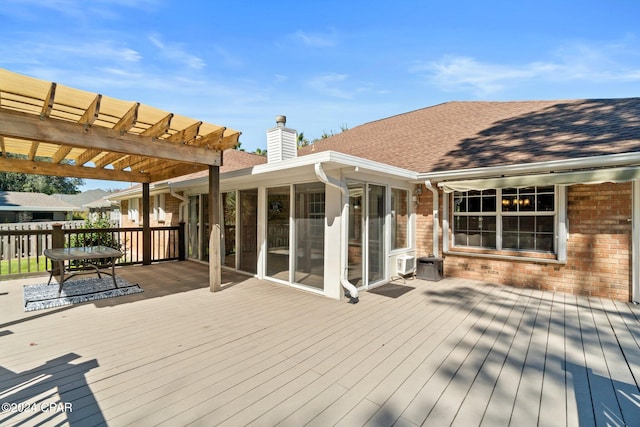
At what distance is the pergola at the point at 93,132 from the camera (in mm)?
3373

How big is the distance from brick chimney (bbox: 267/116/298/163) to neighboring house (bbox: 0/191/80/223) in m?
23.1

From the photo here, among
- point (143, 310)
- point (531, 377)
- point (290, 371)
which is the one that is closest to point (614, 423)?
point (531, 377)

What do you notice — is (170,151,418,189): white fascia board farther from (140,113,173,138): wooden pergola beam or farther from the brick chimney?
(140,113,173,138): wooden pergola beam

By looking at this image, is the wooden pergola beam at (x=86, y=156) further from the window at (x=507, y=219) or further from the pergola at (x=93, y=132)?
the window at (x=507, y=219)

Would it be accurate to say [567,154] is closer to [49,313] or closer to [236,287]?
[236,287]

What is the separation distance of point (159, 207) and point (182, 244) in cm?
306

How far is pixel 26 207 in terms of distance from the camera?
21.0 m

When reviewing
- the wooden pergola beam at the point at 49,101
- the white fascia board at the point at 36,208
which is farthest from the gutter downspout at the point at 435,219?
the white fascia board at the point at 36,208

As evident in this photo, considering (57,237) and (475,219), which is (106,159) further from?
(475,219)

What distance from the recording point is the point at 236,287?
231 inches

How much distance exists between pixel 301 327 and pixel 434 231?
4.32 meters

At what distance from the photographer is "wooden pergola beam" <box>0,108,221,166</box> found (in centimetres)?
347

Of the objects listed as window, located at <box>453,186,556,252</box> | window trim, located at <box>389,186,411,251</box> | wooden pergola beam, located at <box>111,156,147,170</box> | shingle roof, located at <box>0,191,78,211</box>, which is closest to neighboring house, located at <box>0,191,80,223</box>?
shingle roof, located at <box>0,191,78,211</box>

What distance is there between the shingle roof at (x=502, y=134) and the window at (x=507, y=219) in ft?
2.54
